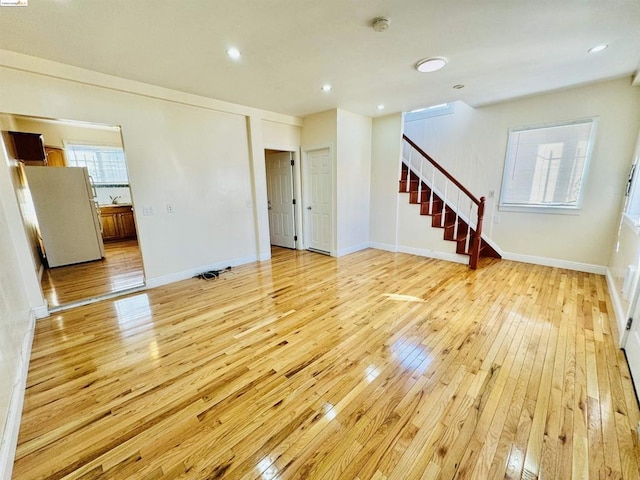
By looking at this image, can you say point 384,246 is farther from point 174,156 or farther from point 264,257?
point 174,156

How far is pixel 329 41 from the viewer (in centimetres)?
233

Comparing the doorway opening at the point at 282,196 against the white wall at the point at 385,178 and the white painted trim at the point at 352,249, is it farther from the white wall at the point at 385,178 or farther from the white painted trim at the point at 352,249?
the white wall at the point at 385,178

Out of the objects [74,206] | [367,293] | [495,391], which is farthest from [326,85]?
[74,206]

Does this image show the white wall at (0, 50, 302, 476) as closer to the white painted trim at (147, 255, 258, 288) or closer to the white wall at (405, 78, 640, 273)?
the white painted trim at (147, 255, 258, 288)

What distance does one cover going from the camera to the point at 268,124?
15.4ft

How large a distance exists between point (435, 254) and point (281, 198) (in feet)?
10.7

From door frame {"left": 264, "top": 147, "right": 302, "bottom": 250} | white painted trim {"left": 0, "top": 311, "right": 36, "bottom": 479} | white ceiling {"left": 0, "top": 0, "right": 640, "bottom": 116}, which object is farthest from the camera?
door frame {"left": 264, "top": 147, "right": 302, "bottom": 250}

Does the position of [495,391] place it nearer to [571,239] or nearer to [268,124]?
[571,239]

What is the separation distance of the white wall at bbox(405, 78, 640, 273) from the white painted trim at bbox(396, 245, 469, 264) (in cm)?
83

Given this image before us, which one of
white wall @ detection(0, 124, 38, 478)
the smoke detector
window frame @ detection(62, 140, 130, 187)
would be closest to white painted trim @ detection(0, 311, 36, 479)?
white wall @ detection(0, 124, 38, 478)

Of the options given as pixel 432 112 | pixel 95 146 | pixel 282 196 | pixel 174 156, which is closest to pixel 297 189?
pixel 282 196

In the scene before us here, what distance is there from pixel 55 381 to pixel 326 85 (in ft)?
12.9

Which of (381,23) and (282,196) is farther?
(282,196)

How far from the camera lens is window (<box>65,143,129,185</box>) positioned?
19.1 feet
